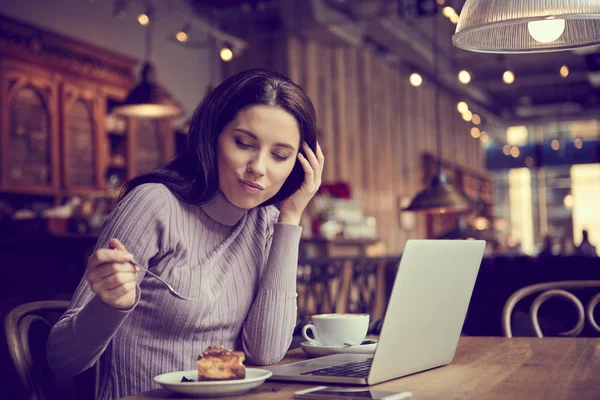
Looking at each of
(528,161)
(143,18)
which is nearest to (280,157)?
(143,18)

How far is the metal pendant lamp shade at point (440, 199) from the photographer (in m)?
5.93

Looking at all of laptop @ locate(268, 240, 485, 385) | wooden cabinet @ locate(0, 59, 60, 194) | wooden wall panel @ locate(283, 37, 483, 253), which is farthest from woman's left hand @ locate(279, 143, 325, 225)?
wooden wall panel @ locate(283, 37, 483, 253)

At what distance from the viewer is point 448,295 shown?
137 cm

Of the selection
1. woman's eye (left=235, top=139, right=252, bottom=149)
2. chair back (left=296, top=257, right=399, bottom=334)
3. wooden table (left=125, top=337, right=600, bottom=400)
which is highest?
woman's eye (left=235, top=139, right=252, bottom=149)

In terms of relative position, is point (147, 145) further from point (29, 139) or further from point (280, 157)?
point (280, 157)

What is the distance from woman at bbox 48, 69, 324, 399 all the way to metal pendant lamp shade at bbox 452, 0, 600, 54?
423 millimetres

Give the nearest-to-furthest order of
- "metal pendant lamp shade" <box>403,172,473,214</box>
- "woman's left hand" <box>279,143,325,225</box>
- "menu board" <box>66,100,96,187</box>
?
"woman's left hand" <box>279,143,325,225</box>
"metal pendant lamp shade" <box>403,172,473,214</box>
"menu board" <box>66,100,96,187</box>

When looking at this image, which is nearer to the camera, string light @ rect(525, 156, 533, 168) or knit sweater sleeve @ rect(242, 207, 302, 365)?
knit sweater sleeve @ rect(242, 207, 302, 365)

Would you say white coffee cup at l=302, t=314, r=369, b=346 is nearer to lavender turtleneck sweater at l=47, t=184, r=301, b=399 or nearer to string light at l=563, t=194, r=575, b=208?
lavender turtleneck sweater at l=47, t=184, r=301, b=399

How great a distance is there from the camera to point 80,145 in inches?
281

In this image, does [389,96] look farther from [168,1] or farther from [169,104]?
[169,104]

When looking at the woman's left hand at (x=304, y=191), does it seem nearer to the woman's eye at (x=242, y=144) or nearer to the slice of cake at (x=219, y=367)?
the woman's eye at (x=242, y=144)

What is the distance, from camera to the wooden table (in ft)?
3.78

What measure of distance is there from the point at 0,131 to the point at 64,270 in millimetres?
2160
